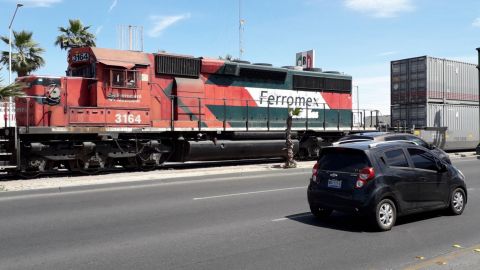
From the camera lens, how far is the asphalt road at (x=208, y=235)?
600cm

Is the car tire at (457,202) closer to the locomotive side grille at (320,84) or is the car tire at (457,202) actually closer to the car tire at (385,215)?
the car tire at (385,215)

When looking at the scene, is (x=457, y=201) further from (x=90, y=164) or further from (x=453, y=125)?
(x=453, y=125)

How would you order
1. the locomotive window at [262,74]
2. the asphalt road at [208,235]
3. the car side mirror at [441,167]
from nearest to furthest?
the asphalt road at [208,235]
the car side mirror at [441,167]
the locomotive window at [262,74]

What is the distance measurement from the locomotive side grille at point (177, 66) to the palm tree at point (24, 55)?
20.0 m

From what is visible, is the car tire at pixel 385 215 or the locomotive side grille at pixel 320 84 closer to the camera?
the car tire at pixel 385 215

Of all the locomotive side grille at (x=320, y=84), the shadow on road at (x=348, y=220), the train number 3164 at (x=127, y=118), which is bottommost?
the shadow on road at (x=348, y=220)

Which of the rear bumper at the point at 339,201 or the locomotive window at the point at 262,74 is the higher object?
the locomotive window at the point at 262,74

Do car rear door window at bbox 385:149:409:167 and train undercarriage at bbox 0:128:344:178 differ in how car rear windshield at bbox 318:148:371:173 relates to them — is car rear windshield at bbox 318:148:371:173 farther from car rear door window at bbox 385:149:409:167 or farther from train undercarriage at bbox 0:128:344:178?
train undercarriage at bbox 0:128:344:178

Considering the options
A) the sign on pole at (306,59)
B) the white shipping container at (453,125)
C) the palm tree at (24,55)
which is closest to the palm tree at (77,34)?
the palm tree at (24,55)

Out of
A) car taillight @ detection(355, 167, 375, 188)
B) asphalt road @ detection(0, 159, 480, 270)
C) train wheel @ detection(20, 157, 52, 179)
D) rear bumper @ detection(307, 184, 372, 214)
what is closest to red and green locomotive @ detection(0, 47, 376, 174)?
train wheel @ detection(20, 157, 52, 179)

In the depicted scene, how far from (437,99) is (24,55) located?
2903 centimetres

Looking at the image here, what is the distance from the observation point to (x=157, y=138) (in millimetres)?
17766

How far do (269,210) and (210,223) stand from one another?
1735 mm

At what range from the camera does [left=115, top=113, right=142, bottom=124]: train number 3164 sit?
54.1ft
